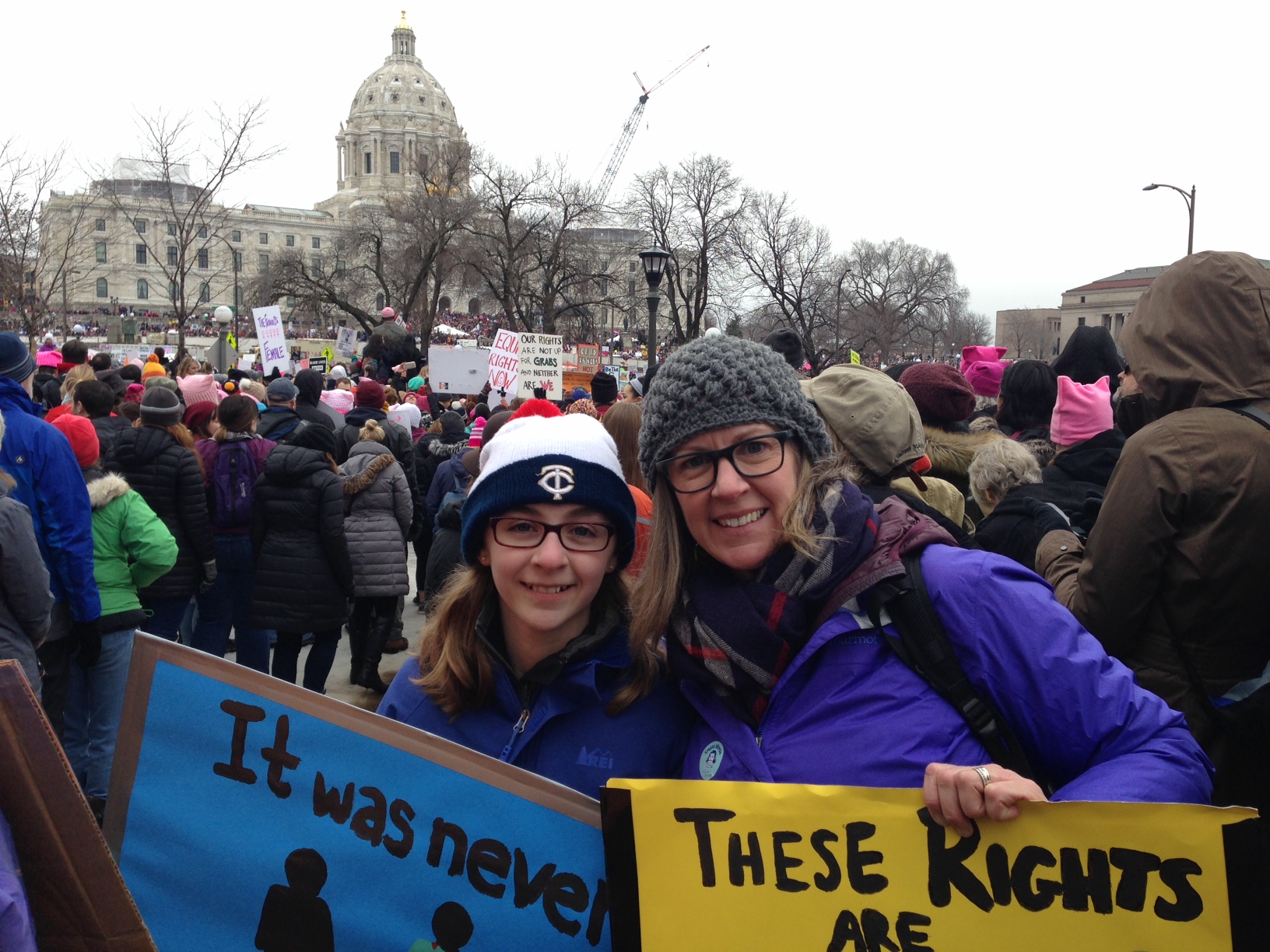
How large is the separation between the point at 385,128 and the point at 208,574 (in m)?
134

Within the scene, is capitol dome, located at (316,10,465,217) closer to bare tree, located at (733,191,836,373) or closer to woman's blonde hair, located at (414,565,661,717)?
bare tree, located at (733,191,836,373)

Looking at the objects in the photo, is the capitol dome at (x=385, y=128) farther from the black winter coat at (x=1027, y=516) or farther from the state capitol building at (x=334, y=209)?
the black winter coat at (x=1027, y=516)

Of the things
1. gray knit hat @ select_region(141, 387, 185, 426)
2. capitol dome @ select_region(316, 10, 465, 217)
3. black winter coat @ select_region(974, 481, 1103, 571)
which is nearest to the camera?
black winter coat @ select_region(974, 481, 1103, 571)

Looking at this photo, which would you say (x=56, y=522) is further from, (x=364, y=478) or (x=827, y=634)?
(x=827, y=634)

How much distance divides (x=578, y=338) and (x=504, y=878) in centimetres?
4653

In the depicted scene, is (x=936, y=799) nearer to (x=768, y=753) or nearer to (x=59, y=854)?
(x=768, y=753)

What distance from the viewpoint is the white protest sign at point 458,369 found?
54.5 feet

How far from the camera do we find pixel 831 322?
2008 inches

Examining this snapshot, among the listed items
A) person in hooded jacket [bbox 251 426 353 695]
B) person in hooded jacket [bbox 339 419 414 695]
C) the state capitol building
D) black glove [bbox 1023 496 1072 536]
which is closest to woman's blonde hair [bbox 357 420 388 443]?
person in hooded jacket [bbox 339 419 414 695]

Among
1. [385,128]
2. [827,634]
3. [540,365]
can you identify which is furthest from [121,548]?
[385,128]

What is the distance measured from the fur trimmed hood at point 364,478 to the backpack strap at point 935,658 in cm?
534

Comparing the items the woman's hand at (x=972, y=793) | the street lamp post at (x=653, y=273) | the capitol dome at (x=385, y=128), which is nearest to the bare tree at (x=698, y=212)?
the street lamp post at (x=653, y=273)

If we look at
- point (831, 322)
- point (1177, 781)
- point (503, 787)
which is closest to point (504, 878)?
point (503, 787)

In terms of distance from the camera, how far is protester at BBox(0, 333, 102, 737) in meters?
4.39
